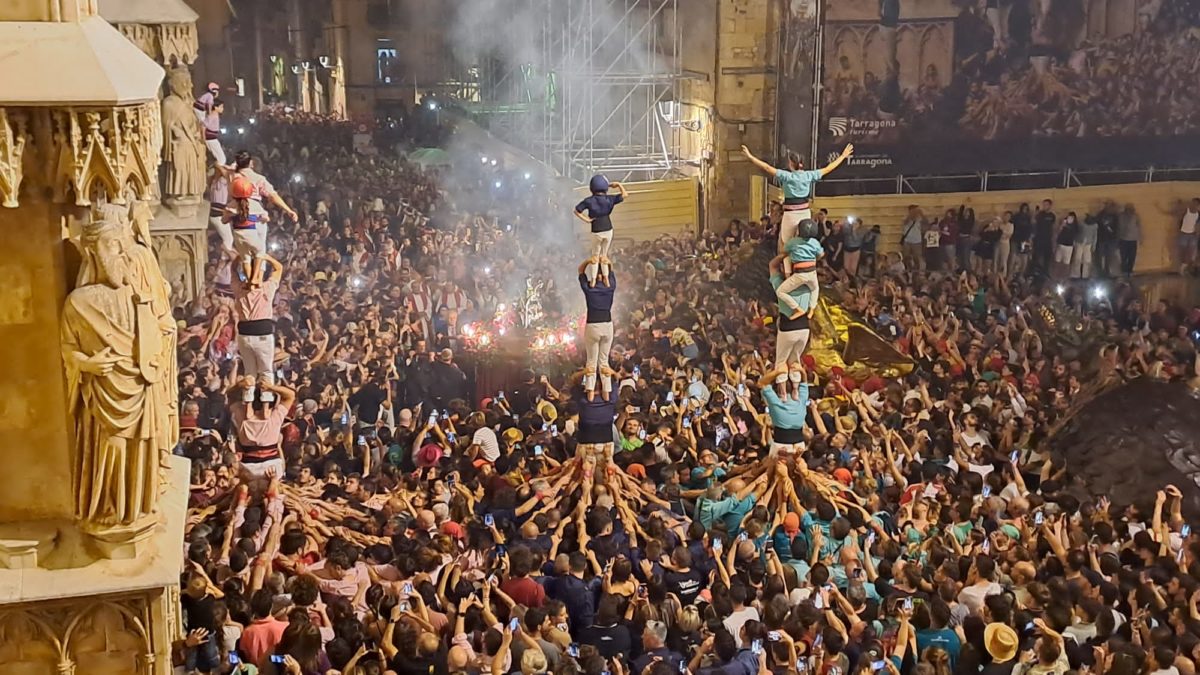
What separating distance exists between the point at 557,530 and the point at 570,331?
4.99 metres

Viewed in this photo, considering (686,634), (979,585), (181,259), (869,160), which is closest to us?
(686,634)

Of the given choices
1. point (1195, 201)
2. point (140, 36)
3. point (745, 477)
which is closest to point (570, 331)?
point (745, 477)

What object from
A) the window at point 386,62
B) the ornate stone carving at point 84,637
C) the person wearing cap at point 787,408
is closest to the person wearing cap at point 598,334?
the person wearing cap at point 787,408

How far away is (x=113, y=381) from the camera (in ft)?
12.8

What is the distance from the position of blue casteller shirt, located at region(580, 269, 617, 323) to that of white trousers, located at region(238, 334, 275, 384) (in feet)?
7.62

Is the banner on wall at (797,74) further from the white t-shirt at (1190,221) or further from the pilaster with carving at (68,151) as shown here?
the pilaster with carving at (68,151)

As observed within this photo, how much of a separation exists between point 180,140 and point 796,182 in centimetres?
653

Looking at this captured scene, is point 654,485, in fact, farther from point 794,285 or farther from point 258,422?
point 258,422

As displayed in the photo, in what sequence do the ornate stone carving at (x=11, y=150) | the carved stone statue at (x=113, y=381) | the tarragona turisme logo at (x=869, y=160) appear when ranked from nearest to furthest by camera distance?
the ornate stone carving at (x=11, y=150) < the carved stone statue at (x=113, y=381) < the tarragona turisme logo at (x=869, y=160)

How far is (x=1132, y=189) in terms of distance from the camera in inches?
693

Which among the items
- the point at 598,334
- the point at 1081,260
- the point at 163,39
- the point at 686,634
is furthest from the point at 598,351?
the point at 1081,260

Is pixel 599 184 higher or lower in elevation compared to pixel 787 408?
higher

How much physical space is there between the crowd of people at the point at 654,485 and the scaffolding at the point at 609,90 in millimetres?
4723

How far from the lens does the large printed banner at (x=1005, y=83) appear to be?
17875 mm
